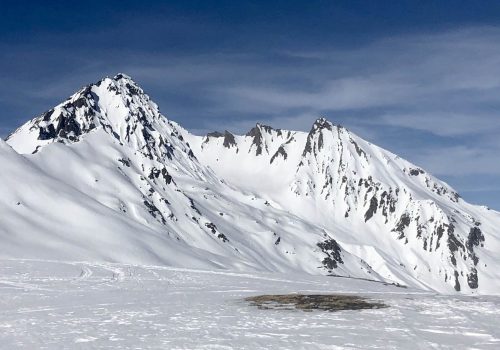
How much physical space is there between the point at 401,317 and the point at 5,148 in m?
139

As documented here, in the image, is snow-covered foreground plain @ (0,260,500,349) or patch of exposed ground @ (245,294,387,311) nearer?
snow-covered foreground plain @ (0,260,500,349)

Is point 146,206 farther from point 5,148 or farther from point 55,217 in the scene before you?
point 55,217

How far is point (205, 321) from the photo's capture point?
26.6m

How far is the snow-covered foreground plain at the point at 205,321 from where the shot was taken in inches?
855

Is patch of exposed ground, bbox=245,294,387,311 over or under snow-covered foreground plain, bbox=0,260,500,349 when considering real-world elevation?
over

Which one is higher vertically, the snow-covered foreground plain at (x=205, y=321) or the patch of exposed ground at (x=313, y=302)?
the patch of exposed ground at (x=313, y=302)

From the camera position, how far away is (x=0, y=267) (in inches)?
2079

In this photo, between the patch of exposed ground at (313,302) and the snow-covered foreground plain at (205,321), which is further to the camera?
the patch of exposed ground at (313,302)

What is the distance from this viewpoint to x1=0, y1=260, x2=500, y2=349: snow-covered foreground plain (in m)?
21.7

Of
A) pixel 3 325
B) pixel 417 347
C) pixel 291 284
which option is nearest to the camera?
pixel 417 347

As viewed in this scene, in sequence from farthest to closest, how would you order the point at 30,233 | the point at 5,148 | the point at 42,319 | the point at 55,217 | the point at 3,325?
1. the point at 5,148
2. the point at 55,217
3. the point at 30,233
4. the point at 42,319
5. the point at 3,325

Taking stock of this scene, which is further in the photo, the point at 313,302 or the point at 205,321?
the point at 313,302

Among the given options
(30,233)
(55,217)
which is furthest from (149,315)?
(55,217)

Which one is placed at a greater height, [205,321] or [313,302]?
[313,302]
